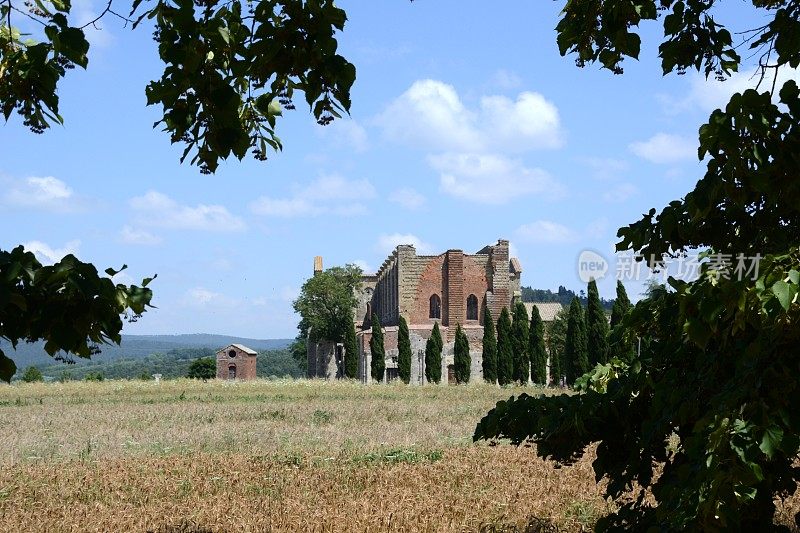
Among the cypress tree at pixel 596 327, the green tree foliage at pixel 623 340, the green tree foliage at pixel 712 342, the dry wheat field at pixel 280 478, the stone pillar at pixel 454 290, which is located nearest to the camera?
the green tree foliage at pixel 712 342

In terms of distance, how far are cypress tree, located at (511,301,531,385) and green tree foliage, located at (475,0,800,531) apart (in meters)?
49.2

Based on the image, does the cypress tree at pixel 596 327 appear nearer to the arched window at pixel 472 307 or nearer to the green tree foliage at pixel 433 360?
the green tree foliage at pixel 433 360

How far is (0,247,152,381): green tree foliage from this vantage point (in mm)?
3816

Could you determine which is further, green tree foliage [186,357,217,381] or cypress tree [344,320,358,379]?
green tree foliage [186,357,217,381]

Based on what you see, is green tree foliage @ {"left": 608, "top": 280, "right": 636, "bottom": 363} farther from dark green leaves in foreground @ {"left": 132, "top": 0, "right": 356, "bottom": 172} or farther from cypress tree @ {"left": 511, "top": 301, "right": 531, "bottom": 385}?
A: cypress tree @ {"left": 511, "top": 301, "right": 531, "bottom": 385}

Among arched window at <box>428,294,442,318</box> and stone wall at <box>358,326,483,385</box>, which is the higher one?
arched window at <box>428,294,442,318</box>

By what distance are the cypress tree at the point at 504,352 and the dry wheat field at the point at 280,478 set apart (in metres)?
33.4

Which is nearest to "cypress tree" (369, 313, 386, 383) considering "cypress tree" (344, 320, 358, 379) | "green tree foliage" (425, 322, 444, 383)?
"green tree foliage" (425, 322, 444, 383)

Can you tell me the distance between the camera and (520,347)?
54.9 m

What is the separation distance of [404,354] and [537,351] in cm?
963

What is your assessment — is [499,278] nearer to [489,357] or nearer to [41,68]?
[489,357]

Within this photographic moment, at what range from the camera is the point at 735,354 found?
13.6ft

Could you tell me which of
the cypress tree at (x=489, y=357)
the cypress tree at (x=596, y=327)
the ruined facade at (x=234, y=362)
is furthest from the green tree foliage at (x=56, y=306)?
the ruined facade at (x=234, y=362)

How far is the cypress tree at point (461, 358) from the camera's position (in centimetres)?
5578
